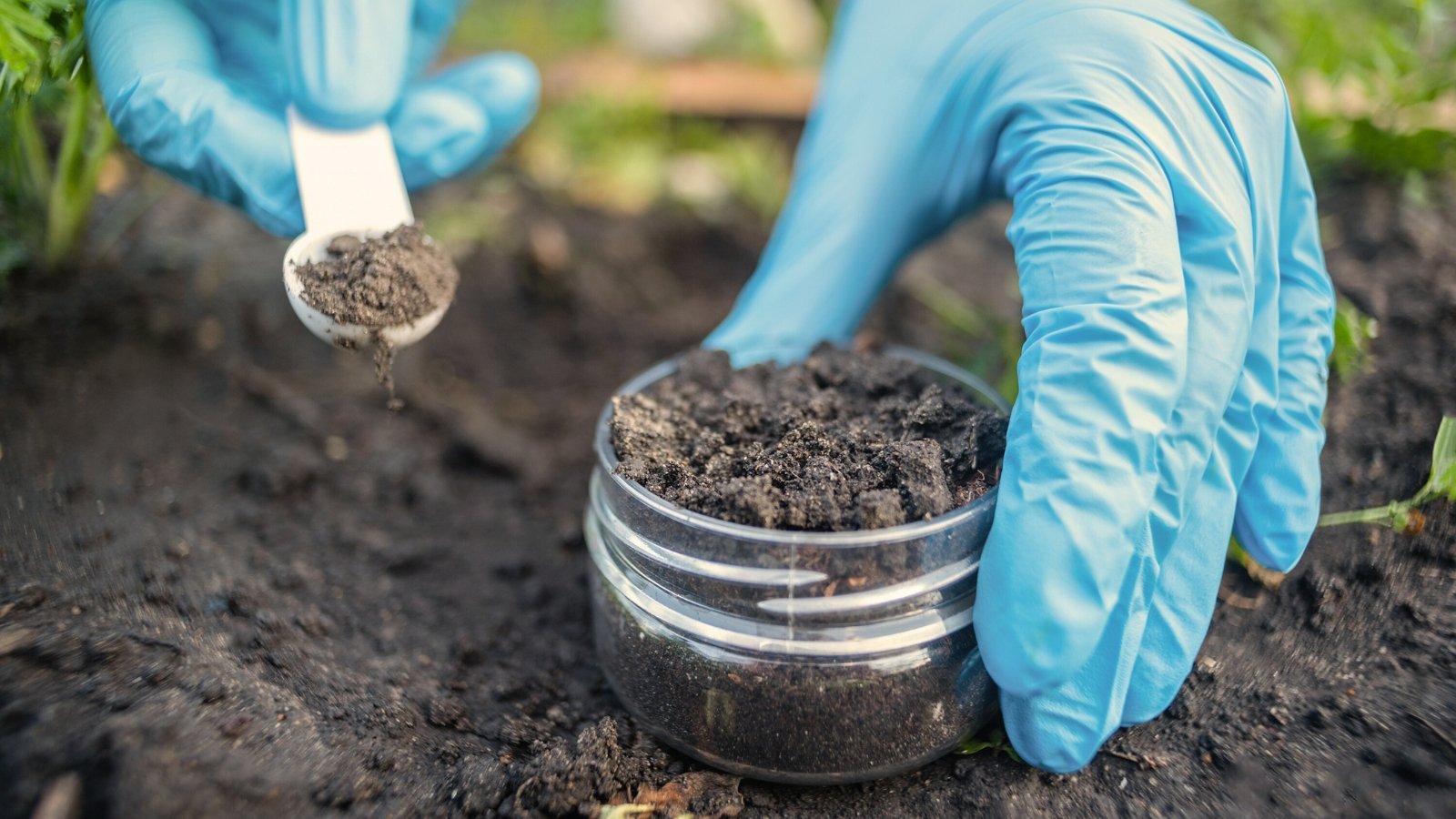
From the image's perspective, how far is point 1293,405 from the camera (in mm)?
1536

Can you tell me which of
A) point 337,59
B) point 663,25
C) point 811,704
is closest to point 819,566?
point 811,704

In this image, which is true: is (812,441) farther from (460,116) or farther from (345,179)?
(460,116)

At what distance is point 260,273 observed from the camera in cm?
251

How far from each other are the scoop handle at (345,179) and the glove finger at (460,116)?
266mm

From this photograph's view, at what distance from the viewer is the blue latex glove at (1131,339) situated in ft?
4.19

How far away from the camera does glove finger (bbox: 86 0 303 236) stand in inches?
65.5

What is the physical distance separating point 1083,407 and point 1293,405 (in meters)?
0.50

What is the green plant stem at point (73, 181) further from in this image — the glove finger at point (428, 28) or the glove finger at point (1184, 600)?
the glove finger at point (1184, 600)

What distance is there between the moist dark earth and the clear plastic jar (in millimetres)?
108

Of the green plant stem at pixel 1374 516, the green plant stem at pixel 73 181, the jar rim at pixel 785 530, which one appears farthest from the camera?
the green plant stem at pixel 73 181

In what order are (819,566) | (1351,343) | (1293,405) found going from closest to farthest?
(819,566)
(1293,405)
(1351,343)

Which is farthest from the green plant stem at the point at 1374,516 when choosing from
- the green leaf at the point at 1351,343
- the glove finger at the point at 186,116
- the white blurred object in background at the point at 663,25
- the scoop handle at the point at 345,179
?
the white blurred object in background at the point at 663,25

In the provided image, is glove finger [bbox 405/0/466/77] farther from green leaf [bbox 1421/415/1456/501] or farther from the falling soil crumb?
green leaf [bbox 1421/415/1456/501]

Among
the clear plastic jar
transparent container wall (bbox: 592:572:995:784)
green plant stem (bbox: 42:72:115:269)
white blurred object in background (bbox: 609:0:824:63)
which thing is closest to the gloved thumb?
green plant stem (bbox: 42:72:115:269)
